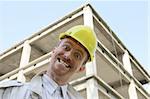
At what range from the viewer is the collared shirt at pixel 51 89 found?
143 cm

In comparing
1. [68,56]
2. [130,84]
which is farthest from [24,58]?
[68,56]

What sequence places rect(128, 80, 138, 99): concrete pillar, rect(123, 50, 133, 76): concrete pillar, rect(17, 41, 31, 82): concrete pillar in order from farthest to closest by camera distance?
1. rect(123, 50, 133, 76): concrete pillar
2. rect(128, 80, 138, 99): concrete pillar
3. rect(17, 41, 31, 82): concrete pillar

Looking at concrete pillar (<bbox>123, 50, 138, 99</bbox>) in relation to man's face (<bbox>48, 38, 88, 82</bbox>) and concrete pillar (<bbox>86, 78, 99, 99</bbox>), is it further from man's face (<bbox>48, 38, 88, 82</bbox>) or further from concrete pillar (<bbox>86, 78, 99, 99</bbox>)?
man's face (<bbox>48, 38, 88, 82</bbox>)

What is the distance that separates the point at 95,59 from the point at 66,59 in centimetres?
468

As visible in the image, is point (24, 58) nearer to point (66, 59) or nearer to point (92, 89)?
point (92, 89)

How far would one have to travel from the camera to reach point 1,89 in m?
1.39

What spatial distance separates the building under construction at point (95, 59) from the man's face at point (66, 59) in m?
3.73

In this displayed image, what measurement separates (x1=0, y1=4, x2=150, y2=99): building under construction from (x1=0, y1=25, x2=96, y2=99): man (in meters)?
3.68

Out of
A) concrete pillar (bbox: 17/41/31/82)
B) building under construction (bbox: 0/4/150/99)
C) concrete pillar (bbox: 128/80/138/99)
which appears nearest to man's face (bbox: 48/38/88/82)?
building under construction (bbox: 0/4/150/99)

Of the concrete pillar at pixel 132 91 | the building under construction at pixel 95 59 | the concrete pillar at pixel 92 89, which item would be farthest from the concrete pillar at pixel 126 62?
the concrete pillar at pixel 92 89

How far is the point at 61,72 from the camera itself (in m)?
1.47

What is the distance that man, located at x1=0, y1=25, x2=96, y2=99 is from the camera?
138cm

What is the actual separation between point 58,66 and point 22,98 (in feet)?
0.82

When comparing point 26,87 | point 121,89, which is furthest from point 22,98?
point 121,89
